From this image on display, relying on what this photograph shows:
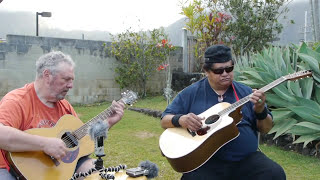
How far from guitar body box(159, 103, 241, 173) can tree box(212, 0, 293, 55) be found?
627cm

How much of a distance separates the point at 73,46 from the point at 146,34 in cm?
228

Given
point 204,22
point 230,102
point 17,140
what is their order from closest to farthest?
point 17,140 < point 230,102 < point 204,22

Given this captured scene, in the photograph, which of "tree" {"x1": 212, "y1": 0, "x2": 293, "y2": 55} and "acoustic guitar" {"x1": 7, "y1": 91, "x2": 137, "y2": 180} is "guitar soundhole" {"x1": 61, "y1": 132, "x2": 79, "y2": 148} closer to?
"acoustic guitar" {"x1": 7, "y1": 91, "x2": 137, "y2": 180}

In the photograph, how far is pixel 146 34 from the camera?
10.9 metres

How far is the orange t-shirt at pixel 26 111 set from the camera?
258cm

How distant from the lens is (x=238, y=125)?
2.94 metres

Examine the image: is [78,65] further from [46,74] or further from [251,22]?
[46,74]

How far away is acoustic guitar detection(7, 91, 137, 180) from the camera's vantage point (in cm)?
254

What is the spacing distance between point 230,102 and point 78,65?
7.56 meters

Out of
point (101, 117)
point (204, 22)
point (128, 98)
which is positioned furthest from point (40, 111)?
point (204, 22)

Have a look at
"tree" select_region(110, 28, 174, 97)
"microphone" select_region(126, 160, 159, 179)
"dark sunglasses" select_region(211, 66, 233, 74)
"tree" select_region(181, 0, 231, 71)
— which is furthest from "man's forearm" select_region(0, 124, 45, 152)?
"tree" select_region(110, 28, 174, 97)

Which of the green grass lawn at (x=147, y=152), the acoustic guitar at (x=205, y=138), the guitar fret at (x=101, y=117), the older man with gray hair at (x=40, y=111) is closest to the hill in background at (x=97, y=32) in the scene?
the green grass lawn at (x=147, y=152)

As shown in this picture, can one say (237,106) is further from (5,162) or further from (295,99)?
(295,99)

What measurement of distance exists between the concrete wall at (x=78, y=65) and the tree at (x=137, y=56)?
287 millimetres
